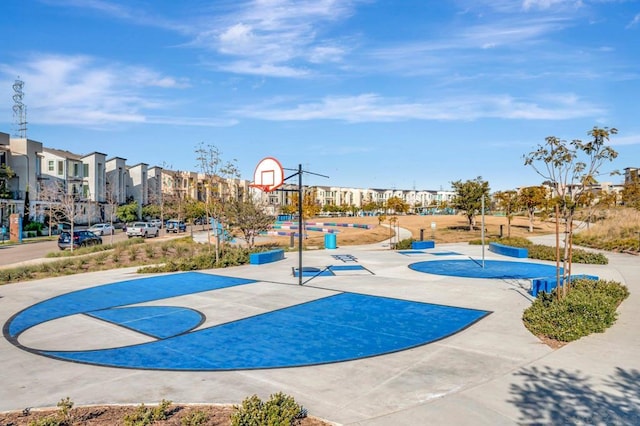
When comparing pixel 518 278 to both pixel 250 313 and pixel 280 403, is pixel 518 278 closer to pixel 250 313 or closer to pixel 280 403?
pixel 250 313

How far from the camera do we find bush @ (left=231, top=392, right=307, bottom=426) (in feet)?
17.0

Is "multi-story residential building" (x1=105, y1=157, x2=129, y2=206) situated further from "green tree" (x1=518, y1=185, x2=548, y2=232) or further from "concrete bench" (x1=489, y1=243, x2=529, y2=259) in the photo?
"concrete bench" (x1=489, y1=243, x2=529, y2=259)

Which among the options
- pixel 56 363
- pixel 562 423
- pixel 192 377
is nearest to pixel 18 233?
pixel 56 363

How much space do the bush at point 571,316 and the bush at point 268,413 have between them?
6511 mm

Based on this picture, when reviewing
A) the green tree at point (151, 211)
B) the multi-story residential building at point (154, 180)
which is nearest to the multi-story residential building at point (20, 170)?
the green tree at point (151, 211)

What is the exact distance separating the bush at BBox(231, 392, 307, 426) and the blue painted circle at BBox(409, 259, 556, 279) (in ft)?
48.2

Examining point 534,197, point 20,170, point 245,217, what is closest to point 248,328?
Answer: point 245,217

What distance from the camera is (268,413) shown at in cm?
536

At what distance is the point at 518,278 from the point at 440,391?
13.0 meters

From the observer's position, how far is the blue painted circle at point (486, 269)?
19.0 m

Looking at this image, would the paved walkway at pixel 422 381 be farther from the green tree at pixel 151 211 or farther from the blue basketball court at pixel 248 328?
the green tree at pixel 151 211

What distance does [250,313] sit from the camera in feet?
40.2

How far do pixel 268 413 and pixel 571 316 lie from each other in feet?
25.3

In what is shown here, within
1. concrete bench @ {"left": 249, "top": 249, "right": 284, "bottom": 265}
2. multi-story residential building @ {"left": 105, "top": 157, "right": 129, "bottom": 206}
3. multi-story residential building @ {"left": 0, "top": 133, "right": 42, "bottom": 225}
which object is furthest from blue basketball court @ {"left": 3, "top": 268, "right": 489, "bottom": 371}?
multi-story residential building @ {"left": 105, "top": 157, "right": 129, "bottom": 206}
